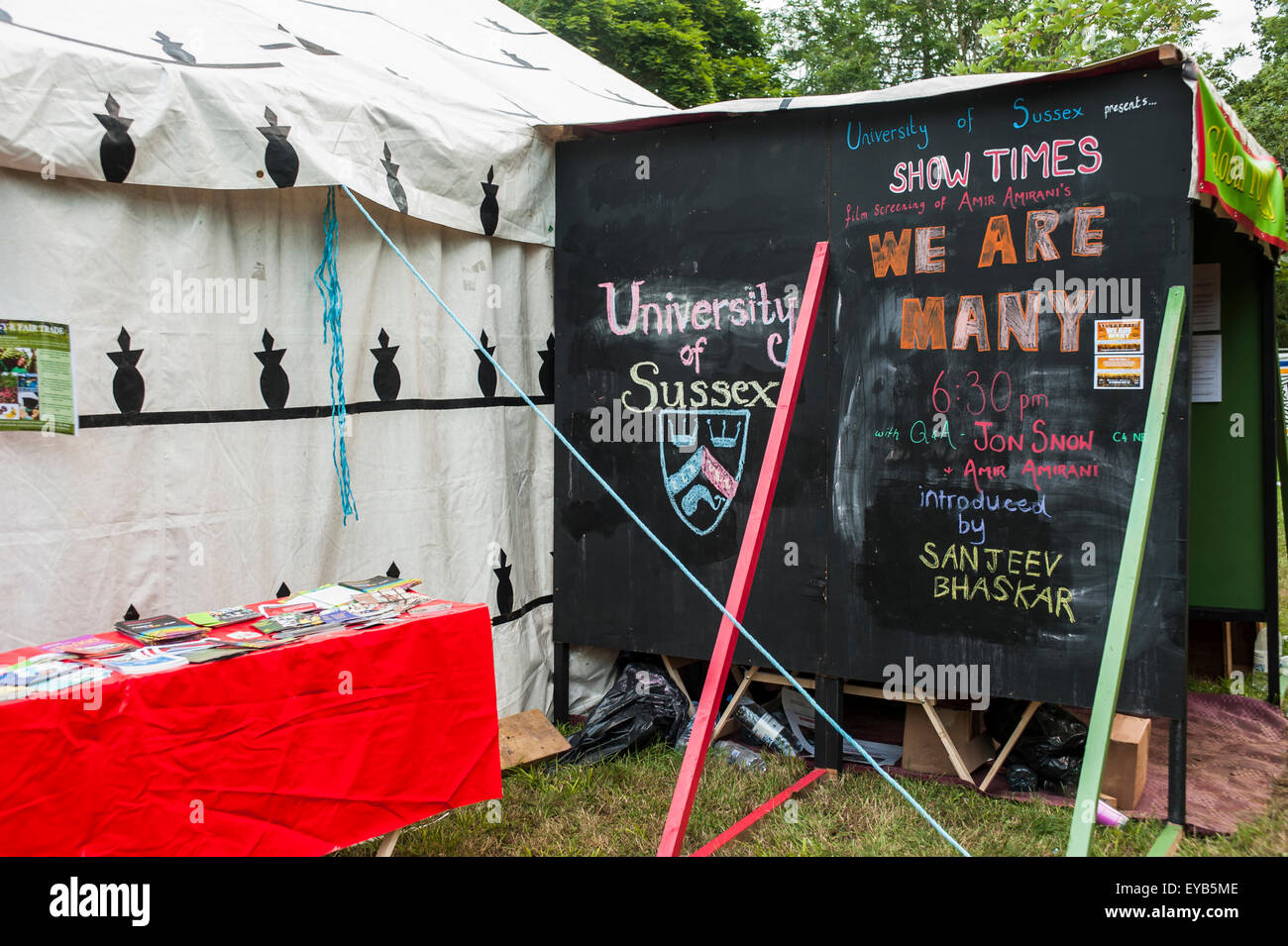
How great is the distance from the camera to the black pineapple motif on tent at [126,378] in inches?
127

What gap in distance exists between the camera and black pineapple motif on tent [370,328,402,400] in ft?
13.3

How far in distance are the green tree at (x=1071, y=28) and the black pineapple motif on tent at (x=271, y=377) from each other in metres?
8.16

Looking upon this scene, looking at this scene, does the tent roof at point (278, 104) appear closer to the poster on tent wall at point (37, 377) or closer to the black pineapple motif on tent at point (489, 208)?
the black pineapple motif on tent at point (489, 208)

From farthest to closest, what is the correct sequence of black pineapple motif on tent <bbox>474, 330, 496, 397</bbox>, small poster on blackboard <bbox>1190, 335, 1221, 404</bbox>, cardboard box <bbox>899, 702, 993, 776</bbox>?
small poster on blackboard <bbox>1190, 335, 1221, 404</bbox>, black pineapple motif on tent <bbox>474, 330, 496, 397</bbox>, cardboard box <bbox>899, 702, 993, 776</bbox>

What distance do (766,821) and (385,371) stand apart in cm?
235

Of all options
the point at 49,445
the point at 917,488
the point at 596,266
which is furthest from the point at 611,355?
the point at 49,445

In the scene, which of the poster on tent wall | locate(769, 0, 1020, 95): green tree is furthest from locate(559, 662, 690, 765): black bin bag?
locate(769, 0, 1020, 95): green tree

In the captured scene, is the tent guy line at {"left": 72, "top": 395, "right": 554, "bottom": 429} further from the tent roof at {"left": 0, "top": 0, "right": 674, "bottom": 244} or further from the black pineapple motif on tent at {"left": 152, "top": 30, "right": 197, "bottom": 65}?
the black pineapple motif on tent at {"left": 152, "top": 30, "right": 197, "bottom": 65}

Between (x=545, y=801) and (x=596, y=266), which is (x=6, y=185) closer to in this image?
(x=596, y=266)

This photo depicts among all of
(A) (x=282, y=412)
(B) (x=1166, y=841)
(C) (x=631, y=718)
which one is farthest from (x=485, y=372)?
(B) (x=1166, y=841)

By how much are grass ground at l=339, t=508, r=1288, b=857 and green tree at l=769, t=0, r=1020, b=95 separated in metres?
21.2

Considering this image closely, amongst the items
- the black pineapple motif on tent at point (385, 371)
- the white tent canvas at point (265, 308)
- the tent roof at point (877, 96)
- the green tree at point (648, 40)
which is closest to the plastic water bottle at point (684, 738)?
the white tent canvas at point (265, 308)

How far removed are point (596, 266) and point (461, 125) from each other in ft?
2.85

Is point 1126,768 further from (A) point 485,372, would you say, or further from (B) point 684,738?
(A) point 485,372
